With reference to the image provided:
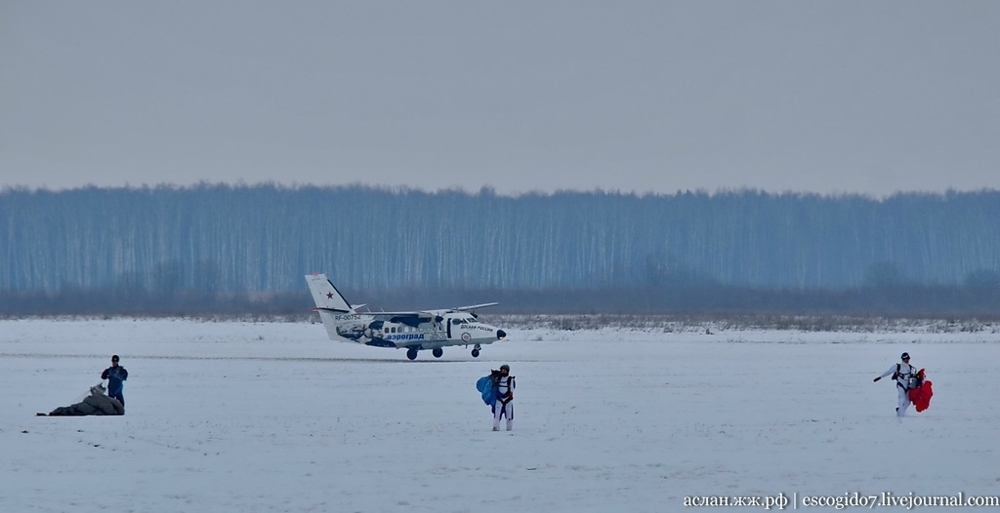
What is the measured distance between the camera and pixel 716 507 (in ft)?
46.6

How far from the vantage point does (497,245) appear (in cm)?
11825

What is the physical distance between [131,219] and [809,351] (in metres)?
90.6

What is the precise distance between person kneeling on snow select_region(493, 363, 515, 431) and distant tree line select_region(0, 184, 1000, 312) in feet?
246

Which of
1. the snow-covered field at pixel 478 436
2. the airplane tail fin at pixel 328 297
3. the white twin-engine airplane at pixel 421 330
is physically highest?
the airplane tail fin at pixel 328 297

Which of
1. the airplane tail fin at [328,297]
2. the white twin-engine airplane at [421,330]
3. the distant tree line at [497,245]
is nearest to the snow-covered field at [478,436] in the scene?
the white twin-engine airplane at [421,330]

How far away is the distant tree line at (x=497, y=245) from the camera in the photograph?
105812 mm

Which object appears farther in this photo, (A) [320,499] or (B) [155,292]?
(B) [155,292]

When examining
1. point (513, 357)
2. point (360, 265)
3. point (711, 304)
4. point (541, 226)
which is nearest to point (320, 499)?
point (513, 357)

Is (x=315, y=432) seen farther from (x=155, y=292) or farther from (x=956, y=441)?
(x=155, y=292)

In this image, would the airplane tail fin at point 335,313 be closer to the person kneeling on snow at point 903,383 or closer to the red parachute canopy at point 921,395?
the person kneeling on snow at point 903,383

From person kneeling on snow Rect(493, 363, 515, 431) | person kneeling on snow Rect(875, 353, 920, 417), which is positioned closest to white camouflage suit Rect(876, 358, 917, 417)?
person kneeling on snow Rect(875, 353, 920, 417)

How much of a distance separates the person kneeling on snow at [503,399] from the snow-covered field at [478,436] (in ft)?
1.12

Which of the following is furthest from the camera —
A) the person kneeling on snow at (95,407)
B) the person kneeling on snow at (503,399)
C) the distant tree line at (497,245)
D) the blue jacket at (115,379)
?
the distant tree line at (497,245)

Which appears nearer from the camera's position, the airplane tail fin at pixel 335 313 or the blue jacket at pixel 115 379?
the blue jacket at pixel 115 379
